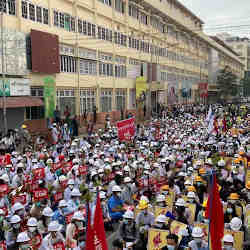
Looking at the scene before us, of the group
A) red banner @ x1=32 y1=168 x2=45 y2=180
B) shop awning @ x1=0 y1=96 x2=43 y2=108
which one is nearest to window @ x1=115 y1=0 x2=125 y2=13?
shop awning @ x1=0 y1=96 x2=43 y2=108

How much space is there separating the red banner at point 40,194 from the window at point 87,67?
1848 cm

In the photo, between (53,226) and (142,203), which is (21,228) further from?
(142,203)

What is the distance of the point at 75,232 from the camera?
5.99 m

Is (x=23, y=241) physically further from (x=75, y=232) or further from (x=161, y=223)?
(x=161, y=223)

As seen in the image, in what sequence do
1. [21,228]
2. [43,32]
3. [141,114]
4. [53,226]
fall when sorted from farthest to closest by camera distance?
[141,114] < [43,32] < [21,228] < [53,226]

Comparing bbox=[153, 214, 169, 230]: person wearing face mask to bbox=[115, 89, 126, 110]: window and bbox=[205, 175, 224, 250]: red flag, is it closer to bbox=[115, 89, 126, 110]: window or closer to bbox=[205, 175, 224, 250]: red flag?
bbox=[205, 175, 224, 250]: red flag

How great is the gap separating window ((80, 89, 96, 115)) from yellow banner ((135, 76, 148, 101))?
8162mm

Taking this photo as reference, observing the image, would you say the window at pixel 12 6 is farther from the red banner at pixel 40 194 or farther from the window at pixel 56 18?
the red banner at pixel 40 194

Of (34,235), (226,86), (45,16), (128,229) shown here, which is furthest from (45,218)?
(226,86)

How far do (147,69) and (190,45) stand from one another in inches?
862

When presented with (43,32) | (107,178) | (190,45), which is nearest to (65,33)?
(43,32)

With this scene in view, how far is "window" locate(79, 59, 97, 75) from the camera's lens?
25.5 m

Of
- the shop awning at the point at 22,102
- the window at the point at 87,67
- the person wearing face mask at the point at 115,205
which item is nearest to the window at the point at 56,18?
the window at the point at 87,67

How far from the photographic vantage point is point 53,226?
5.43m
